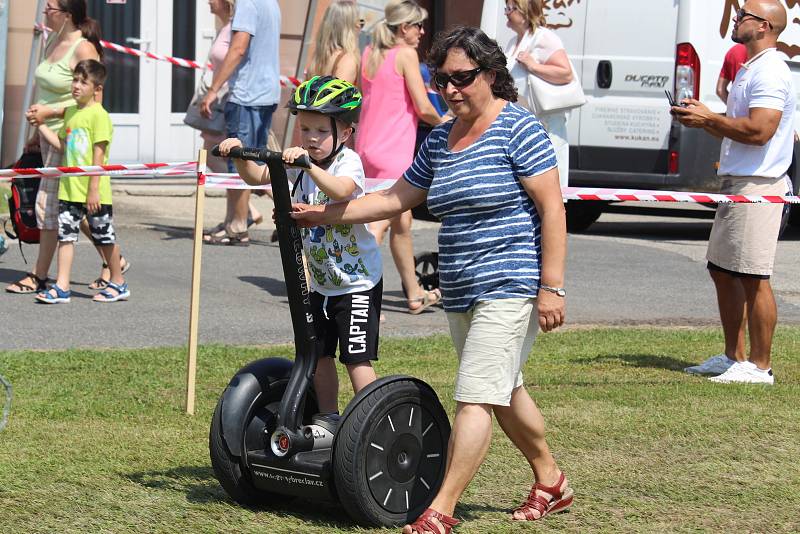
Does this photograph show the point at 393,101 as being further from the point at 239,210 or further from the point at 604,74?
the point at 604,74

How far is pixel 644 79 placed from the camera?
1295cm

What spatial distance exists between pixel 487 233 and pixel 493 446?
158 cm

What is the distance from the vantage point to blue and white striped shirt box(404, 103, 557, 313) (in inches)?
185

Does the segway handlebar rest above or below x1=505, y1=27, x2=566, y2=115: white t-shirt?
below

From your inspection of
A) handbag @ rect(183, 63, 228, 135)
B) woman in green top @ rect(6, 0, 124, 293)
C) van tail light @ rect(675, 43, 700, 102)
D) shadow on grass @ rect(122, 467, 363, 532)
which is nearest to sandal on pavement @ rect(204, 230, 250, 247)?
handbag @ rect(183, 63, 228, 135)

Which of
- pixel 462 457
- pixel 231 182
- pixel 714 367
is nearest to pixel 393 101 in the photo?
pixel 231 182

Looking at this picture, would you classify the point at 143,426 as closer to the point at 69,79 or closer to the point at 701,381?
the point at 701,381

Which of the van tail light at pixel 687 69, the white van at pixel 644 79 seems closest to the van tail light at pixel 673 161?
the white van at pixel 644 79

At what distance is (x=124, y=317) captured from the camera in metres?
8.98

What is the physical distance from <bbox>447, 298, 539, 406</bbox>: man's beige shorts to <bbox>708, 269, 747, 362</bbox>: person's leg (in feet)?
10.3

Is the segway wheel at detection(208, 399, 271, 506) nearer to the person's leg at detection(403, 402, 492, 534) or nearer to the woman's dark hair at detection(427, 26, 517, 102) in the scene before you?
the person's leg at detection(403, 402, 492, 534)

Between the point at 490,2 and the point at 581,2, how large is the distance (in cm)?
90

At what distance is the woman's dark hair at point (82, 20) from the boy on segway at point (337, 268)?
5.16 m

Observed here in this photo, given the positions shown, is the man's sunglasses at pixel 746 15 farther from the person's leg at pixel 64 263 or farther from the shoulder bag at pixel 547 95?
the person's leg at pixel 64 263
